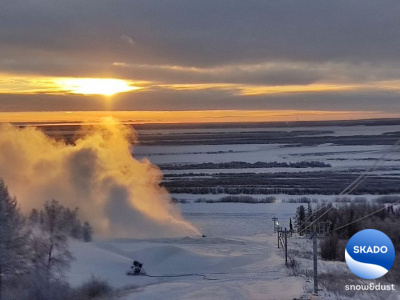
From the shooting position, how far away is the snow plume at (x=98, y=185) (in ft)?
125

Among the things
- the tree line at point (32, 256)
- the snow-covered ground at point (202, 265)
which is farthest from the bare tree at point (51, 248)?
the snow-covered ground at point (202, 265)

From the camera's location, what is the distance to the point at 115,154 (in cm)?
5584

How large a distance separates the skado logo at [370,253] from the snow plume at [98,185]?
23.4 metres

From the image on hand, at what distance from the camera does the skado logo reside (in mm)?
11859

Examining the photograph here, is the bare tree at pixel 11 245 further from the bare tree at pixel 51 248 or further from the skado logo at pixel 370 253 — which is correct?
the skado logo at pixel 370 253

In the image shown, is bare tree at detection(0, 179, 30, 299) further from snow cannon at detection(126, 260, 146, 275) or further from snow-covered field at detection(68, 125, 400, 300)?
snow cannon at detection(126, 260, 146, 275)

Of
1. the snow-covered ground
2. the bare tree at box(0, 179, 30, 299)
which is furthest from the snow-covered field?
the bare tree at box(0, 179, 30, 299)

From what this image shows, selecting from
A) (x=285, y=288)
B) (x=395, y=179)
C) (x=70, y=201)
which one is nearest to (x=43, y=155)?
(x=70, y=201)

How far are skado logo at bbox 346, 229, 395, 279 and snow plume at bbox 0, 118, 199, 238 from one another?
23398 mm

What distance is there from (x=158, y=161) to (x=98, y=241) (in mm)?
49524

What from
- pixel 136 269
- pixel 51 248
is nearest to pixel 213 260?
pixel 136 269

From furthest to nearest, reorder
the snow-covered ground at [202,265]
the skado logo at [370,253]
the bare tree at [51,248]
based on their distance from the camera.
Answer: the bare tree at [51,248] < the snow-covered ground at [202,265] < the skado logo at [370,253]

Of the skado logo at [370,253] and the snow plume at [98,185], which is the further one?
the snow plume at [98,185]

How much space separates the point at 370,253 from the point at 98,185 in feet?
118
